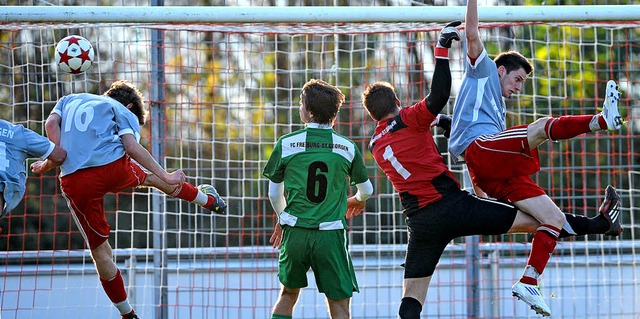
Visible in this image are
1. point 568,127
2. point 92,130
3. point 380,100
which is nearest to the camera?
point 568,127

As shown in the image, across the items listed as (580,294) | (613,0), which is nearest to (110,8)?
(580,294)

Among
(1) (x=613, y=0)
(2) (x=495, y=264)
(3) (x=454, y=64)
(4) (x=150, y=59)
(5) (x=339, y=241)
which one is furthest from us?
(1) (x=613, y=0)

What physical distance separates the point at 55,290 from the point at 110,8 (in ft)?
9.96

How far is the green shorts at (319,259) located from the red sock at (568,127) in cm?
143

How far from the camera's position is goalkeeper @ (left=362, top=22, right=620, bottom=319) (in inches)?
245

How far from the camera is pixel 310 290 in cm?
947

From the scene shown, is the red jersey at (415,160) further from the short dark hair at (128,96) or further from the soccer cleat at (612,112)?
the short dark hair at (128,96)

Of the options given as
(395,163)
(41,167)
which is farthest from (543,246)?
(41,167)

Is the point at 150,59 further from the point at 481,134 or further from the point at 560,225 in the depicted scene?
the point at 560,225

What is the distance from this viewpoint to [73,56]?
721 cm

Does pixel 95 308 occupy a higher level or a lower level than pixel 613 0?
lower

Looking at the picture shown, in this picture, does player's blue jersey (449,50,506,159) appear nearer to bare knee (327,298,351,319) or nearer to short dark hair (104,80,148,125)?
bare knee (327,298,351,319)

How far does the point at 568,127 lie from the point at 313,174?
1579mm

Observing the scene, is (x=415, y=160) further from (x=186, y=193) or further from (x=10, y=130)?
(x=10, y=130)
